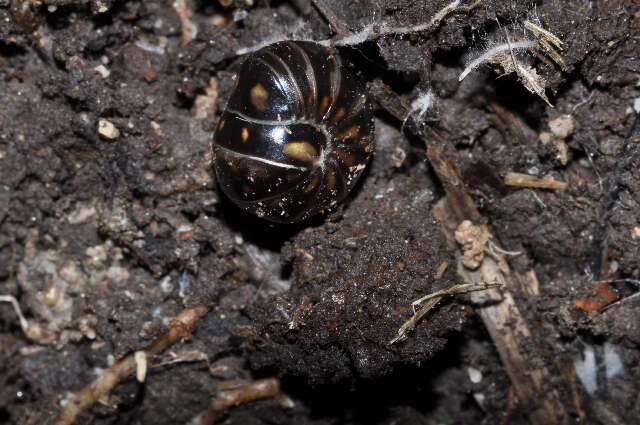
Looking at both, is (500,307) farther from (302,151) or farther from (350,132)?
(302,151)

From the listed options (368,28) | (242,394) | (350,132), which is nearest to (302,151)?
(350,132)

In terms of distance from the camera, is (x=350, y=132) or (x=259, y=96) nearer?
(x=259, y=96)

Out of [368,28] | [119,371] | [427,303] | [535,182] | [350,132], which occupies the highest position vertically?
[368,28]

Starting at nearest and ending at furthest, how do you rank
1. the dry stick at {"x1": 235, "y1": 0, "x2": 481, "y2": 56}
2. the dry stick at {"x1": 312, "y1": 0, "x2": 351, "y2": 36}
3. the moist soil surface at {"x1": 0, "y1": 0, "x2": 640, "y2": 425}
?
the dry stick at {"x1": 235, "y1": 0, "x2": 481, "y2": 56}
the moist soil surface at {"x1": 0, "y1": 0, "x2": 640, "y2": 425}
the dry stick at {"x1": 312, "y1": 0, "x2": 351, "y2": 36}

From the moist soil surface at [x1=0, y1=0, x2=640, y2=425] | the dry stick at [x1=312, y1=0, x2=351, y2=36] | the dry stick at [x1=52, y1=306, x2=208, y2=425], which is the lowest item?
the dry stick at [x1=52, y1=306, x2=208, y2=425]

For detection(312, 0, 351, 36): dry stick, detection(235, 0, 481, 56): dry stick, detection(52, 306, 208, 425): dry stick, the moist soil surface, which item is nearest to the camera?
detection(235, 0, 481, 56): dry stick

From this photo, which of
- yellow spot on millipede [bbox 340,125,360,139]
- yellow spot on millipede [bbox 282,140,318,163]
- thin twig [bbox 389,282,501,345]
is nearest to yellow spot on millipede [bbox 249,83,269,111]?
yellow spot on millipede [bbox 282,140,318,163]

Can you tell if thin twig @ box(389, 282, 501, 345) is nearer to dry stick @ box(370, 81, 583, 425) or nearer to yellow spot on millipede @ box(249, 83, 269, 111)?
dry stick @ box(370, 81, 583, 425)
